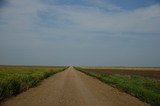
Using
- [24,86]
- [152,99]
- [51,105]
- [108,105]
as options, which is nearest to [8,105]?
[51,105]

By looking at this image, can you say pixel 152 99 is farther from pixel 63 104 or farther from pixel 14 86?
pixel 14 86

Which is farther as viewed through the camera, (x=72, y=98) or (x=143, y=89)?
(x=143, y=89)

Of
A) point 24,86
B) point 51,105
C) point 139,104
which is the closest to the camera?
point 51,105

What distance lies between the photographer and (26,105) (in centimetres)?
1479

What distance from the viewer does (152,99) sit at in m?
17.7

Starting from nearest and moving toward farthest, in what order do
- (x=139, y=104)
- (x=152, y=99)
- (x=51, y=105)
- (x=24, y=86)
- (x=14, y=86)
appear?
(x=51, y=105) → (x=139, y=104) → (x=152, y=99) → (x=14, y=86) → (x=24, y=86)

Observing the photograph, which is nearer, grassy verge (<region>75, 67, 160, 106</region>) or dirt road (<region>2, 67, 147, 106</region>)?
dirt road (<region>2, 67, 147, 106</region>)

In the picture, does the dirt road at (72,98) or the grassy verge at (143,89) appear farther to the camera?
the grassy verge at (143,89)

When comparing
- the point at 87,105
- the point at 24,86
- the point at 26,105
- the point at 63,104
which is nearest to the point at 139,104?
the point at 87,105

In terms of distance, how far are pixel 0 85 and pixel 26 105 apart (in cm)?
500

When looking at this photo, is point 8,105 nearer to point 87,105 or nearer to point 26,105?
point 26,105

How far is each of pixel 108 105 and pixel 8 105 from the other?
5423 millimetres

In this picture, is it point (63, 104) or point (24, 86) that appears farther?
point (24, 86)

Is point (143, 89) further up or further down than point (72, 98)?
further up
